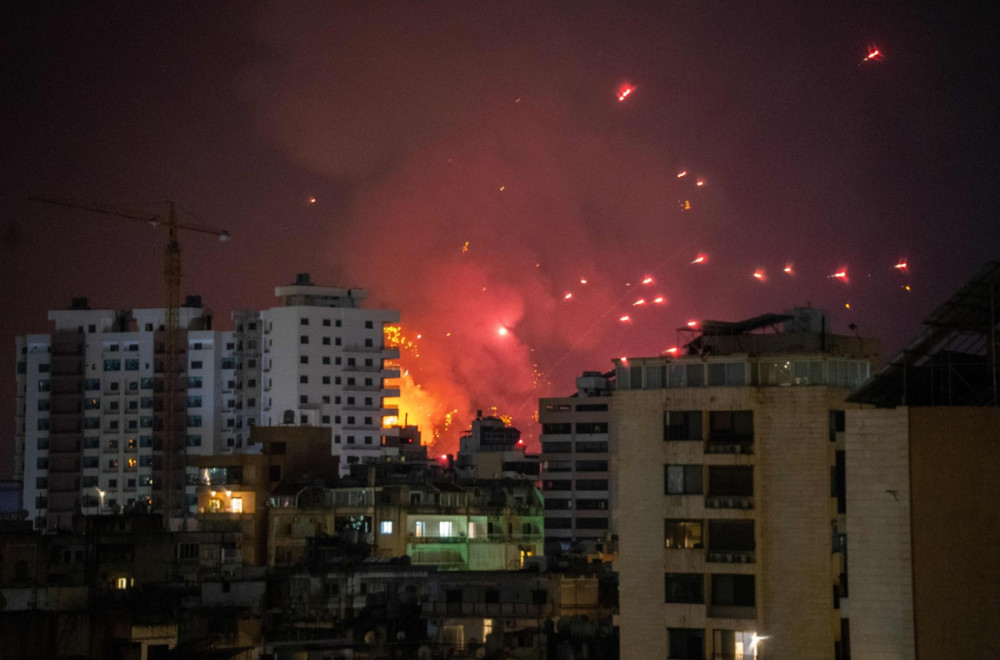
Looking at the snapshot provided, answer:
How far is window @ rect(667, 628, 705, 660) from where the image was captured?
33781mm

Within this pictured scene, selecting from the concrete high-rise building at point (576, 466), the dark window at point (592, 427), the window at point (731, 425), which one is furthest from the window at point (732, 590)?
the dark window at point (592, 427)

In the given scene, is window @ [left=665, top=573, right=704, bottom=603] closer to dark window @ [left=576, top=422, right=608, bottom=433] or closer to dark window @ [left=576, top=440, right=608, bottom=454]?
dark window @ [left=576, top=440, right=608, bottom=454]


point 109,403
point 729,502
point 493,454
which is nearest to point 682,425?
point 729,502

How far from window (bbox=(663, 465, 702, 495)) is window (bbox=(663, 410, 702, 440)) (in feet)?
Result: 2.18

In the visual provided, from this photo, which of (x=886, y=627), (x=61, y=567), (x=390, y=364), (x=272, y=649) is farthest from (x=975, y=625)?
(x=390, y=364)

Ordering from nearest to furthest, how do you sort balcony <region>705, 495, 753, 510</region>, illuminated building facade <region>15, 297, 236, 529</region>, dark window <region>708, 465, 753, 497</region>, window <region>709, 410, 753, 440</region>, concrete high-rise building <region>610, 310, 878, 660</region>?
concrete high-rise building <region>610, 310, 878, 660</region> < balcony <region>705, 495, 753, 510</region> < dark window <region>708, 465, 753, 497</region> < window <region>709, 410, 753, 440</region> < illuminated building facade <region>15, 297, 236, 529</region>

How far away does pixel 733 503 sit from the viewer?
112 ft

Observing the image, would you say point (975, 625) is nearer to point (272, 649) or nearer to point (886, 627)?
point (886, 627)

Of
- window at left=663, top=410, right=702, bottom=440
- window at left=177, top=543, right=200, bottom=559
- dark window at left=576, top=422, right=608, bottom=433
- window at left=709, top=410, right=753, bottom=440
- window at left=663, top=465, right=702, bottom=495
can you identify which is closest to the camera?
window at left=709, top=410, right=753, bottom=440

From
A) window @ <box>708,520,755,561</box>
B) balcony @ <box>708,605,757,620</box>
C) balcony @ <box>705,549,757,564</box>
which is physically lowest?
balcony @ <box>708,605,757,620</box>

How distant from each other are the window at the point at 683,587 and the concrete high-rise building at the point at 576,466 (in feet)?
162

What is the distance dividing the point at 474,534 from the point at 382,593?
48.5ft

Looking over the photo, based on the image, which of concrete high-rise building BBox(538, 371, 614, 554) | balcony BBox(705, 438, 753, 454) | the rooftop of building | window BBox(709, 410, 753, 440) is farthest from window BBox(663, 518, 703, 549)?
concrete high-rise building BBox(538, 371, 614, 554)

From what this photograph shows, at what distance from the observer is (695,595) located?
34.2m
